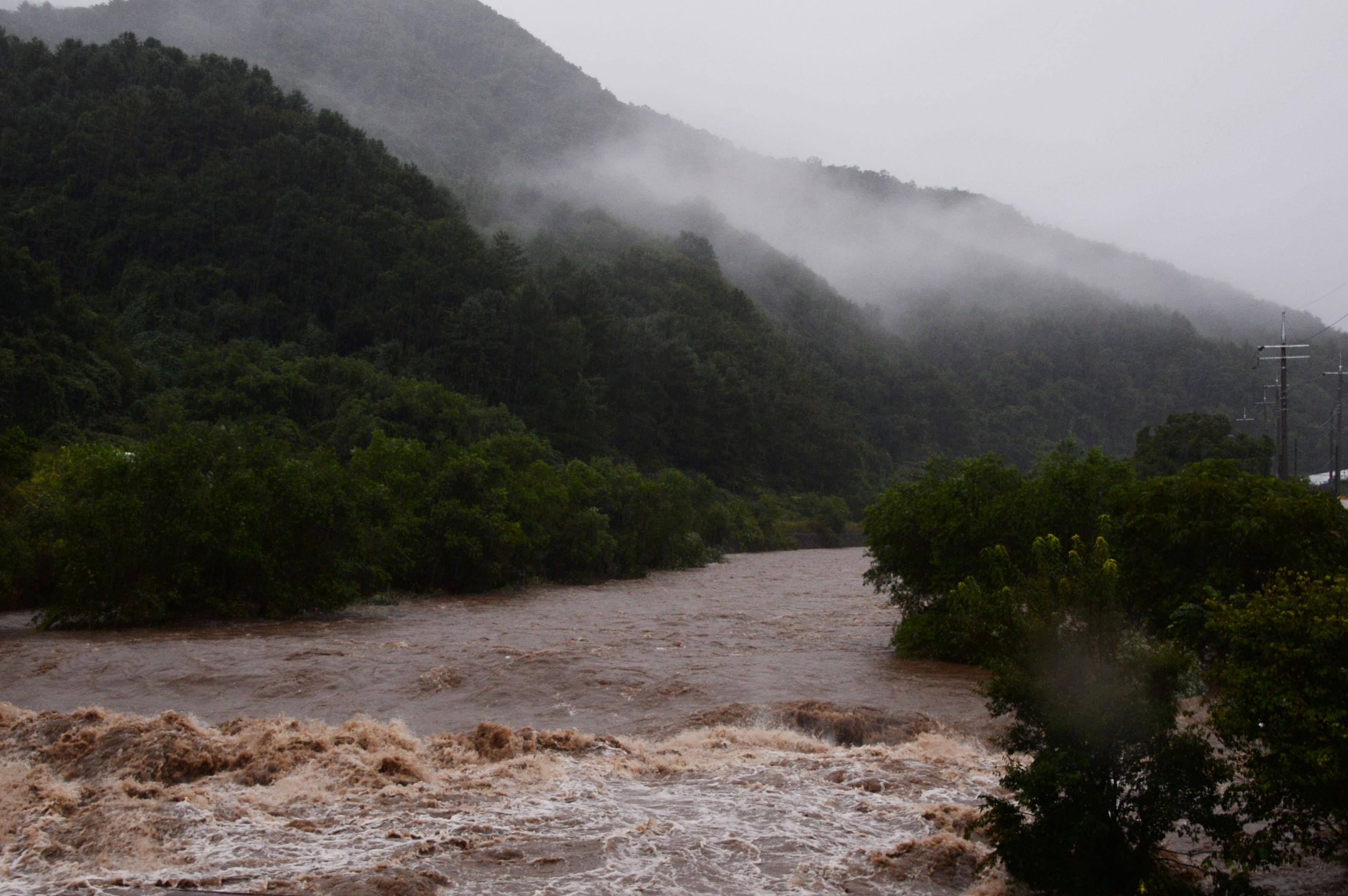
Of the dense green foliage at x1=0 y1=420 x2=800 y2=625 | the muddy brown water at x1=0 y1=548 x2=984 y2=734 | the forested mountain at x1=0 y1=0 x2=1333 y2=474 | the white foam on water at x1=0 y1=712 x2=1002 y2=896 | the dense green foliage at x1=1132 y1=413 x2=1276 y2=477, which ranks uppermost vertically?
the forested mountain at x1=0 y1=0 x2=1333 y2=474

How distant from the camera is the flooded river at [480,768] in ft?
24.8

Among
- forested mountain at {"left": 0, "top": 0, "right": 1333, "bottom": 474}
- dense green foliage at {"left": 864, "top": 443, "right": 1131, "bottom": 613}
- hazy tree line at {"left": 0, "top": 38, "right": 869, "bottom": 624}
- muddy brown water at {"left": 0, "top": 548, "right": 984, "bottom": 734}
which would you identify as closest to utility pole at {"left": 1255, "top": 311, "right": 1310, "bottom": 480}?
forested mountain at {"left": 0, "top": 0, "right": 1333, "bottom": 474}

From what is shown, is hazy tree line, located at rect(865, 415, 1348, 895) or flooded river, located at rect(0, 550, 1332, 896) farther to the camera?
flooded river, located at rect(0, 550, 1332, 896)

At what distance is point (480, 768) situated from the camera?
10.3 meters

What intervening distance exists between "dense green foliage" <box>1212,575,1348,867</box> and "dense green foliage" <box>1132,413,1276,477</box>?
45.2m

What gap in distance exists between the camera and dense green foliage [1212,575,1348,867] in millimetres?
5814

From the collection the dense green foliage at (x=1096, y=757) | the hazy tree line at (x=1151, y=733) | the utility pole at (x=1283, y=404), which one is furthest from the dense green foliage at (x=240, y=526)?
the utility pole at (x=1283, y=404)

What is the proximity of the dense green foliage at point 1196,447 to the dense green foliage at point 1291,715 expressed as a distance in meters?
45.2

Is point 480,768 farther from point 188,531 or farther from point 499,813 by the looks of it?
point 188,531

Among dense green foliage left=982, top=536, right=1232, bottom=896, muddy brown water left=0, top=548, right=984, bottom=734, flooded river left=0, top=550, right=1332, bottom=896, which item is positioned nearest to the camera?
dense green foliage left=982, top=536, right=1232, bottom=896

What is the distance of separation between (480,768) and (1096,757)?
601 cm

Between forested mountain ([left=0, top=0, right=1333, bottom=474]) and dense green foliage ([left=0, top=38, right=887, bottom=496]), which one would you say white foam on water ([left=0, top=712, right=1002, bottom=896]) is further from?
dense green foliage ([left=0, top=38, right=887, bottom=496])

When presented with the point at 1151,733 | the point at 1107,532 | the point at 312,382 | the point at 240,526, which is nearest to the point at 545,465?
the point at 240,526

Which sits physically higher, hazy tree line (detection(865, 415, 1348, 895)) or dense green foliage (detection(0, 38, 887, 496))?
dense green foliage (detection(0, 38, 887, 496))
